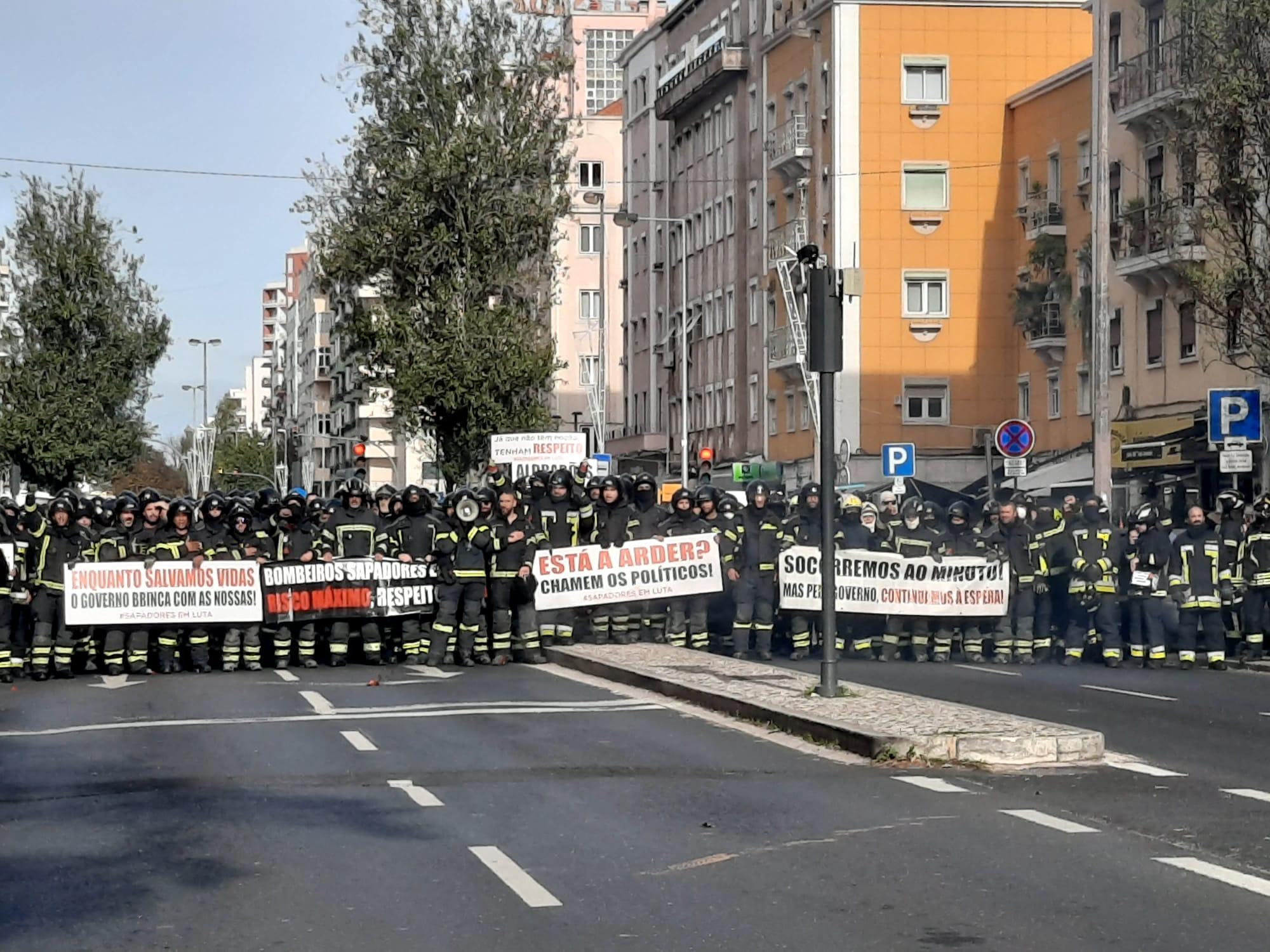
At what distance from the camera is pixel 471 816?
446 inches

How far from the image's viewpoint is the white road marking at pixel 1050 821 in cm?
1070

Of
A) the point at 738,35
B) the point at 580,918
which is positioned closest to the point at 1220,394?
the point at 580,918

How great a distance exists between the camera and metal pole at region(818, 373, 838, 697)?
54.4 ft

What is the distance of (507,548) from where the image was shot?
23969 mm

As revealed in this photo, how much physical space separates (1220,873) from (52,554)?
1625 centimetres

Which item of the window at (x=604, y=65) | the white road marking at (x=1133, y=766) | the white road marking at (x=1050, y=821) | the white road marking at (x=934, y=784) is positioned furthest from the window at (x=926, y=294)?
the white road marking at (x=1050, y=821)

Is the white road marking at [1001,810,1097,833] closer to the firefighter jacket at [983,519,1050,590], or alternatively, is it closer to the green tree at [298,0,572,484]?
the firefighter jacket at [983,519,1050,590]

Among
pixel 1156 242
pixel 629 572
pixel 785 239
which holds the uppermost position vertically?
pixel 785 239

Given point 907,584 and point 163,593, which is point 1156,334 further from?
point 163,593

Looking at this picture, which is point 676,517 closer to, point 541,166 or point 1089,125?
point 541,166

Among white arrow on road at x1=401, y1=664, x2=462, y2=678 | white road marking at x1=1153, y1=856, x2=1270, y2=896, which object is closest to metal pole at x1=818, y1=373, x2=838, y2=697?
white arrow on road at x1=401, y1=664, x2=462, y2=678

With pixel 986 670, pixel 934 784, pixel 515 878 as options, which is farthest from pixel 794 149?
pixel 515 878

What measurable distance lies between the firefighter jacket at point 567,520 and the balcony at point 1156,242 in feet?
50.3

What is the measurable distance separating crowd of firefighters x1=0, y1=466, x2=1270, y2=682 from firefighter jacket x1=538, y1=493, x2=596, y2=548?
0.03 metres
